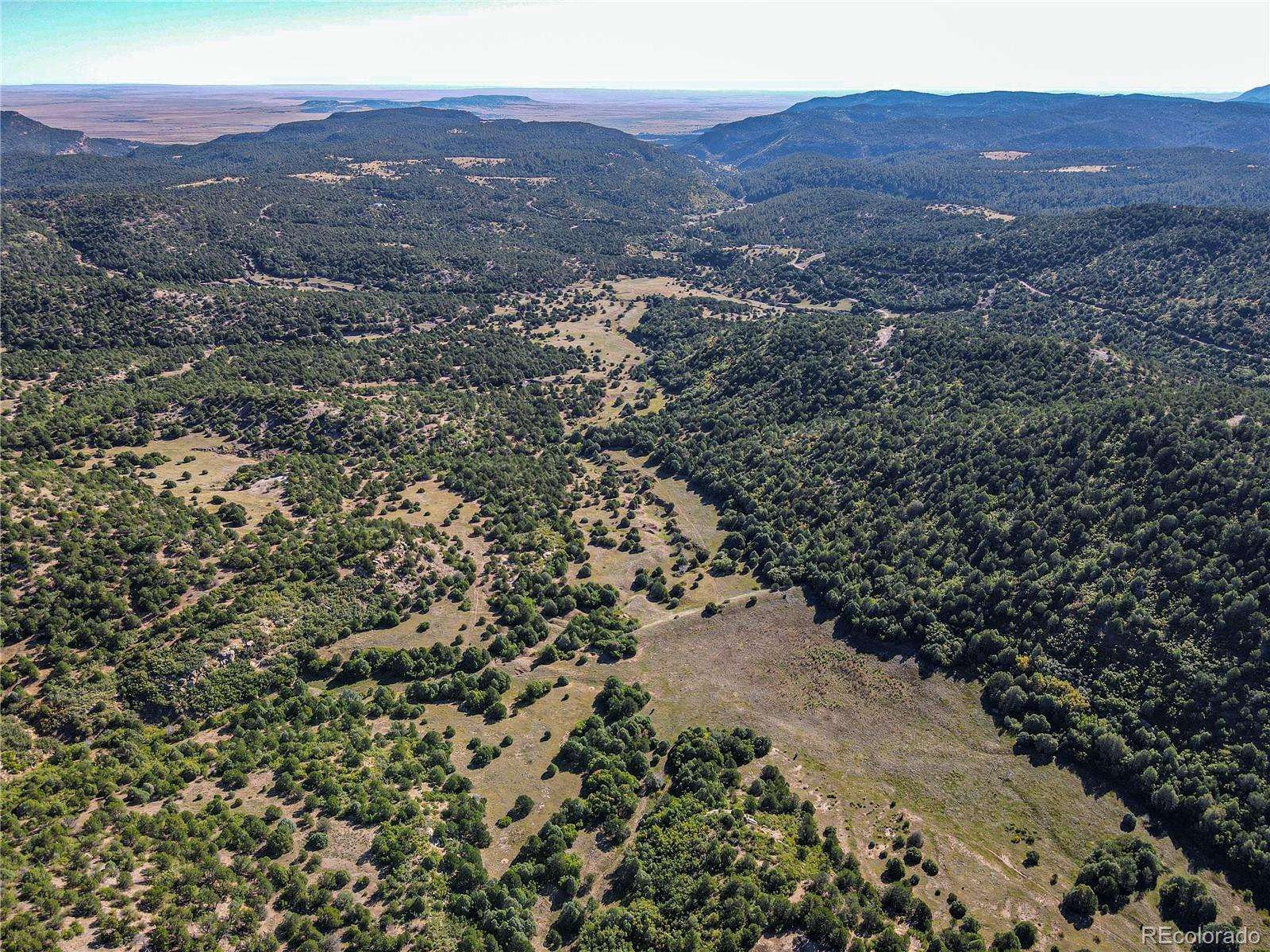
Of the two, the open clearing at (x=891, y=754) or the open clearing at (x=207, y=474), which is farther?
the open clearing at (x=207, y=474)

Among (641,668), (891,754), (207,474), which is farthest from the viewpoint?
(207,474)

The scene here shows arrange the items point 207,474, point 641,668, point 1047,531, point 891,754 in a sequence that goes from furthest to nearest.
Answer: point 207,474, point 1047,531, point 641,668, point 891,754

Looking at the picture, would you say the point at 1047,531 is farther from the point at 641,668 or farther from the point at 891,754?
the point at 641,668

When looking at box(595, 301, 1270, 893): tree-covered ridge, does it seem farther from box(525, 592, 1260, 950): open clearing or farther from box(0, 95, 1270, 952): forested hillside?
box(525, 592, 1260, 950): open clearing

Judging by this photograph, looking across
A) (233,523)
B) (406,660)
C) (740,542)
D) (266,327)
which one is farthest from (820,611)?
(266,327)

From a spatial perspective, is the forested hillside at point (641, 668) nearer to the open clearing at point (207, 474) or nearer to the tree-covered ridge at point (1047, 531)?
the tree-covered ridge at point (1047, 531)

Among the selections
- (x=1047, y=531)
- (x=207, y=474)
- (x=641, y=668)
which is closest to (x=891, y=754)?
(x=641, y=668)

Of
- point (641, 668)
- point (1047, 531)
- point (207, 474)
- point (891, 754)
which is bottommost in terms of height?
point (891, 754)

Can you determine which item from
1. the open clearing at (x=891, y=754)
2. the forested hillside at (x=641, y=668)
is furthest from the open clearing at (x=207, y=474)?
the open clearing at (x=891, y=754)

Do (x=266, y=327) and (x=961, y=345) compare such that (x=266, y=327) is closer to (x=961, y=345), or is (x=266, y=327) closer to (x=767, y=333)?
(x=767, y=333)

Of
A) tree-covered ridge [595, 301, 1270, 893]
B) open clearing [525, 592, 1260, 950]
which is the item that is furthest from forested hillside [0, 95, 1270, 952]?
tree-covered ridge [595, 301, 1270, 893]
